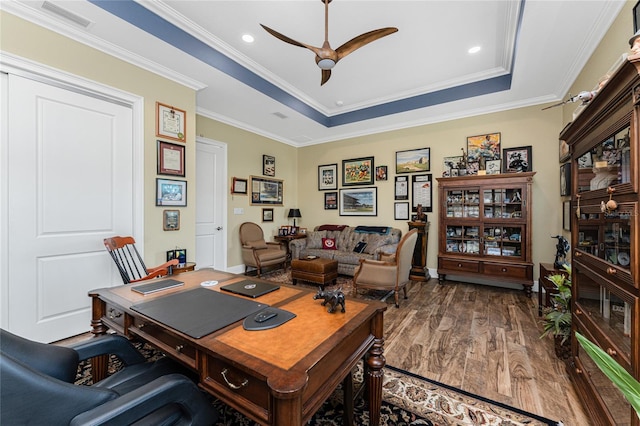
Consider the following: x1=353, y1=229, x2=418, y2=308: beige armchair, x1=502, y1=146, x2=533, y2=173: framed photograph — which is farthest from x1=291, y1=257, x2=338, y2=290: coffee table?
x1=502, y1=146, x2=533, y2=173: framed photograph

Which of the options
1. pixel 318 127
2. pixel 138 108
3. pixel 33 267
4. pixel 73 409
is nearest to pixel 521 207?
pixel 318 127

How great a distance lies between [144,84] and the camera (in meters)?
2.97

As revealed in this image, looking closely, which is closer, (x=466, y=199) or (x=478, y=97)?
(x=478, y=97)

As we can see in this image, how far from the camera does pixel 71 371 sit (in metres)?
0.91

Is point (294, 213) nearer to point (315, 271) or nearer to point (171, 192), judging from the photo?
point (315, 271)

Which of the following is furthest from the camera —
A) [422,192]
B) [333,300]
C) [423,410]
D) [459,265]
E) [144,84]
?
[422,192]

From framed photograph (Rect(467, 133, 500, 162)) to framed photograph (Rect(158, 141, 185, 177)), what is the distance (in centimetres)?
452

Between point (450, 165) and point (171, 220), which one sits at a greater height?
point (450, 165)

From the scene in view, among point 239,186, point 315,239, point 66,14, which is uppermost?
point 66,14

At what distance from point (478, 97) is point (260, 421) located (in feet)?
15.4

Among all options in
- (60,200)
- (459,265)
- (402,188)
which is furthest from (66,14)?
(459,265)

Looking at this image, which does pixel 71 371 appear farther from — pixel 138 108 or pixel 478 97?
pixel 478 97

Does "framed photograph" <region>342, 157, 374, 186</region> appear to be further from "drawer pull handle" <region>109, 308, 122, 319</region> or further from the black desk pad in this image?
"drawer pull handle" <region>109, 308, 122, 319</region>

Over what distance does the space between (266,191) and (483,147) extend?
4.21 meters
